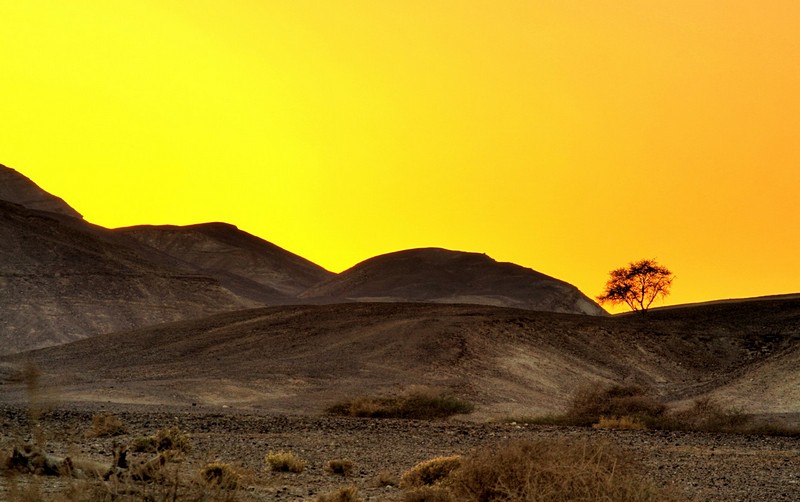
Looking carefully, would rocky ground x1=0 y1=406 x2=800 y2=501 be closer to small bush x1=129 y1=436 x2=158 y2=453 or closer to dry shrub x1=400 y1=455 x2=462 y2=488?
dry shrub x1=400 y1=455 x2=462 y2=488

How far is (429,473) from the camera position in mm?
15266

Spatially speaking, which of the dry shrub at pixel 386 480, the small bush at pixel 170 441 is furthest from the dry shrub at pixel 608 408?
the dry shrub at pixel 386 480

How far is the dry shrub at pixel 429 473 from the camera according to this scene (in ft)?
49.7

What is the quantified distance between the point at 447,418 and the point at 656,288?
2628 inches

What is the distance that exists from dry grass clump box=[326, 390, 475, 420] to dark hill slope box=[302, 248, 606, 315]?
407ft

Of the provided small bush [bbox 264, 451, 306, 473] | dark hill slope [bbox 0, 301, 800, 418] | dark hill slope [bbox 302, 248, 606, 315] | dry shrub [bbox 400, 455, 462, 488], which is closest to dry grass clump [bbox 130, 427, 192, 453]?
small bush [bbox 264, 451, 306, 473]

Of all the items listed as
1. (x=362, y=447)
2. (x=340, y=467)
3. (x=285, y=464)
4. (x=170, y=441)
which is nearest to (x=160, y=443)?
(x=170, y=441)

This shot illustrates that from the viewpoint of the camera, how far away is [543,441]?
40.3 feet

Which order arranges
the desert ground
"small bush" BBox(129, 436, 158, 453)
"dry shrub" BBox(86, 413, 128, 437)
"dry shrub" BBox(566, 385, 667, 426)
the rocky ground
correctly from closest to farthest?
the rocky ground → the desert ground → "small bush" BBox(129, 436, 158, 453) → "dry shrub" BBox(86, 413, 128, 437) → "dry shrub" BBox(566, 385, 667, 426)

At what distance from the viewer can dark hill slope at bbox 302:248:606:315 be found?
167500 mm

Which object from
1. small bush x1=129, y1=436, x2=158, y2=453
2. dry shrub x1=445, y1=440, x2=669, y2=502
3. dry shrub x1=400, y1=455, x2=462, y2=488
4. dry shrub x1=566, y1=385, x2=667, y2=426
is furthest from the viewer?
dry shrub x1=566, y1=385, x2=667, y2=426

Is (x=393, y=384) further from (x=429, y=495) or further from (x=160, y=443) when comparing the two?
(x=429, y=495)

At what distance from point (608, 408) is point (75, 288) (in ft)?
262

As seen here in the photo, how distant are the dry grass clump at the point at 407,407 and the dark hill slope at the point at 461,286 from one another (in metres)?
124
